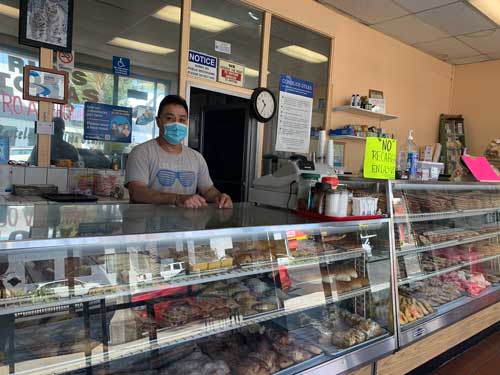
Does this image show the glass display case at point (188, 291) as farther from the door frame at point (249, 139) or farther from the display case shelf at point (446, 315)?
the door frame at point (249, 139)

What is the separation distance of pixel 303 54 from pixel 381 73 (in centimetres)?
147

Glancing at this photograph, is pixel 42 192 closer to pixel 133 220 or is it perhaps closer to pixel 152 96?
pixel 152 96

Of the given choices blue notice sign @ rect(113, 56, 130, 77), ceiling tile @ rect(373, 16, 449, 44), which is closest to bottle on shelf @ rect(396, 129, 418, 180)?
blue notice sign @ rect(113, 56, 130, 77)

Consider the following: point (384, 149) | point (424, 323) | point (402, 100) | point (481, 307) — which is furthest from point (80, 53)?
point (402, 100)

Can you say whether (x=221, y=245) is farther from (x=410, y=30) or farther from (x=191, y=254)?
(x=410, y=30)

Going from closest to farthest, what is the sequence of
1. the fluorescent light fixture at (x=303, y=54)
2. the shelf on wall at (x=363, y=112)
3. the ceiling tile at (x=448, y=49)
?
1. the fluorescent light fixture at (x=303, y=54)
2. the shelf on wall at (x=363, y=112)
3. the ceiling tile at (x=448, y=49)

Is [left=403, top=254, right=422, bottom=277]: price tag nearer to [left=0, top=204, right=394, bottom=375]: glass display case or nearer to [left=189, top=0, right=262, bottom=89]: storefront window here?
[left=0, top=204, right=394, bottom=375]: glass display case

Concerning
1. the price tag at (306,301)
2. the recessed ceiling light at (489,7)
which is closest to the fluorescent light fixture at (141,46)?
the price tag at (306,301)

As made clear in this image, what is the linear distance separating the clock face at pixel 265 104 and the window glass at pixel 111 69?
97 centimetres

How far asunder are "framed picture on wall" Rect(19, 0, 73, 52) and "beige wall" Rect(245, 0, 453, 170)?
175 cm

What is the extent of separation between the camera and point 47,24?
2857mm

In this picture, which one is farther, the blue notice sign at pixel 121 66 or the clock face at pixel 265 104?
the clock face at pixel 265 104

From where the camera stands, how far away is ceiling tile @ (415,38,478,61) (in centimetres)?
538

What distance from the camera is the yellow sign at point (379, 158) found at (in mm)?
1936
